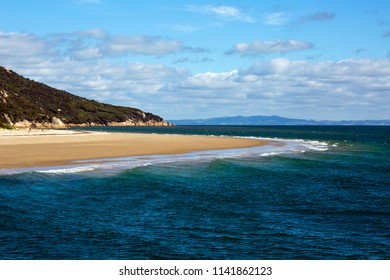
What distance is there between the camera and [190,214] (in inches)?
870

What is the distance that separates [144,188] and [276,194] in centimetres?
878

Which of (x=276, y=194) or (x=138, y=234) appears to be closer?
(x=138, y=234)

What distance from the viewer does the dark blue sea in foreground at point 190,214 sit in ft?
54.6

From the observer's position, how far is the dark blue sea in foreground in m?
16.6

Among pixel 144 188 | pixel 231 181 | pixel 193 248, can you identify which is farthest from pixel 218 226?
pixel 231 181

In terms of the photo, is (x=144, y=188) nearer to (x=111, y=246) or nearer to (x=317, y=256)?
(x=111, y=246)

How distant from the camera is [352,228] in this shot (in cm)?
1994

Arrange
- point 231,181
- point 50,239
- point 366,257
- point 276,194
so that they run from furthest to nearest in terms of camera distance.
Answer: point 231,181
point 276,194
point 50,239
point 366,257
